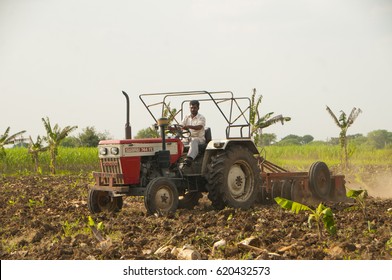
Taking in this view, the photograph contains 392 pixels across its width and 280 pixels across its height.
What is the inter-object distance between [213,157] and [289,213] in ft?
4.90

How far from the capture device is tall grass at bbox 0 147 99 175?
27.1 m

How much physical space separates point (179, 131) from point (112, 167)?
1166mm

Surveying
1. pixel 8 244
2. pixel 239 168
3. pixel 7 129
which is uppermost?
pixel 7 129

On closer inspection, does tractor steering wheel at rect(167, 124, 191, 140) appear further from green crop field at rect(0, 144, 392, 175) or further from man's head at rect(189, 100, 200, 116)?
green crop field at rect(0, 144, 392, 175)

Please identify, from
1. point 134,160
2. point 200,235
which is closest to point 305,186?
point 134,160

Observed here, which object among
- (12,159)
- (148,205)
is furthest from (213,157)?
(12,159)

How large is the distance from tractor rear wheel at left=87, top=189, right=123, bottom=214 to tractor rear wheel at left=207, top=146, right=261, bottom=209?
1.46 m

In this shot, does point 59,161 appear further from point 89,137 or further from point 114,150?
point 114,150

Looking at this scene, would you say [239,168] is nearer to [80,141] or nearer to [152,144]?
[152,144]

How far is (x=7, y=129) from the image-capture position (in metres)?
24.9

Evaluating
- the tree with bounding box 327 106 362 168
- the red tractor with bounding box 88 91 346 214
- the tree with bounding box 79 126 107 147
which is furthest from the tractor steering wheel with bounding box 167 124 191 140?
the tree with bounding box 79 126 107 147

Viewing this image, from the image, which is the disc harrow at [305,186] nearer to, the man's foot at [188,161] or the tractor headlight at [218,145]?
the tractor headlight at [218,145]

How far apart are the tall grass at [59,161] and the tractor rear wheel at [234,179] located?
1815cm
